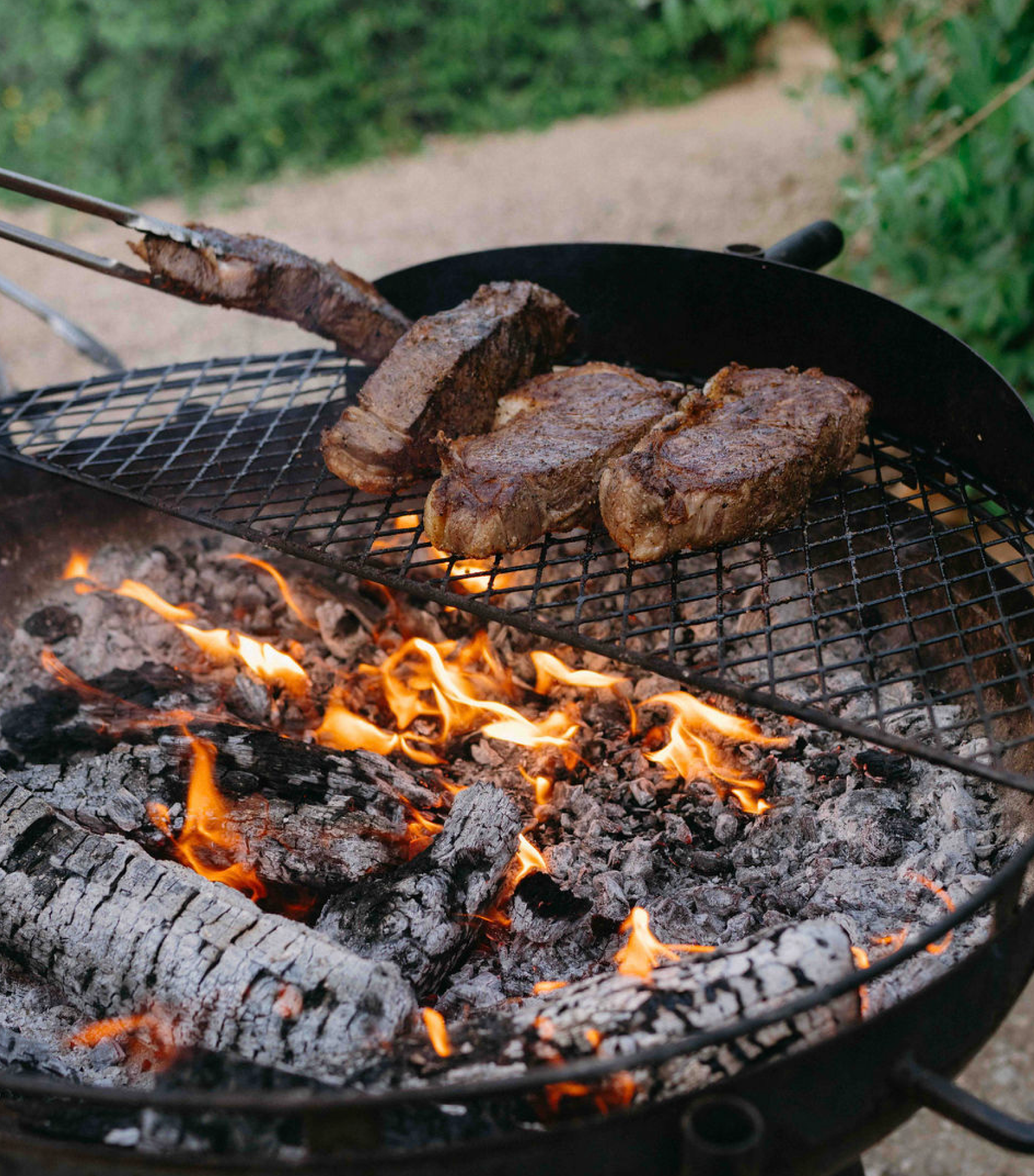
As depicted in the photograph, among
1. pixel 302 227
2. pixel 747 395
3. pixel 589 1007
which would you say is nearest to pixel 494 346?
pixel 747 395

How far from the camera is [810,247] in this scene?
3273 millimetres

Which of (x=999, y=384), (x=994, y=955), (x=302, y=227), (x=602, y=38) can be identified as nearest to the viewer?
(x=994, y=955)

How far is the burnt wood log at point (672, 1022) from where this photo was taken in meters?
1.64

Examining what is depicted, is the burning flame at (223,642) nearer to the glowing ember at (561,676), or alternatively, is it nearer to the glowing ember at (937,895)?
the glowing ember at (561,676)

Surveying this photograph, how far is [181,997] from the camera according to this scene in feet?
6.46

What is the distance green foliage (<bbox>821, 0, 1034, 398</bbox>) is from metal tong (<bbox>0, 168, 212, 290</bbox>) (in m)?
2.79

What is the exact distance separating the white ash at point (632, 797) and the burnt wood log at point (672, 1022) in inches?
11.4

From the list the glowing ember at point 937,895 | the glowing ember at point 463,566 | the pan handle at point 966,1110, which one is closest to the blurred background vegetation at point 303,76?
the glowing ember at point 463,566

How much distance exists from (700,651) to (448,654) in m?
0.82

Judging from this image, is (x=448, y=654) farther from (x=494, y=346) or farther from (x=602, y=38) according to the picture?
(x=602, y=38)

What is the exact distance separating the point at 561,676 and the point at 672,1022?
1.50 m

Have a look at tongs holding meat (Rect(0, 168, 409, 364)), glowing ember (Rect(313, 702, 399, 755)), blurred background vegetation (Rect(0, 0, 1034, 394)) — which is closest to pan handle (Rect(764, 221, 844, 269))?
tongs holding meat (Rect(0, 168, 409, 364))

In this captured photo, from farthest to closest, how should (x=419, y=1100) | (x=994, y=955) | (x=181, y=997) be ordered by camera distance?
(x=181, y=997) → (x=994, y=955) → (x=419, y=1100)

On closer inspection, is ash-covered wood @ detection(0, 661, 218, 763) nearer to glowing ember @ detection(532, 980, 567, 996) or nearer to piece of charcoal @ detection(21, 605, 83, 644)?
piece of charcoal @ detection(21, 605, 83, 644)
